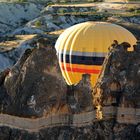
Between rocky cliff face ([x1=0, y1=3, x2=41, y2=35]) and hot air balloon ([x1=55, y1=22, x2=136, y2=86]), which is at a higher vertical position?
hot air balloon ([x1=55, y1=22, x2=136, y2=86])

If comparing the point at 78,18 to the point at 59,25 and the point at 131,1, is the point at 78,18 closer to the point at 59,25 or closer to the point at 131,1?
the point at 59,25

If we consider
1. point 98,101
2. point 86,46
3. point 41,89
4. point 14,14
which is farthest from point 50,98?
point 14,14

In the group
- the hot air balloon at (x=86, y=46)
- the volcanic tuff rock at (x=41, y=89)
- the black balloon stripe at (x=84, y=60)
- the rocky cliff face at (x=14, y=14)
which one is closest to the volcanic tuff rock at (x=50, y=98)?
the volcanic tuff rock at (x=41, y=89)

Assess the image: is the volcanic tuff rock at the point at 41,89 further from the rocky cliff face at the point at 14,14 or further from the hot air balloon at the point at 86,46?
the rocky cliff face at the point at 14,14

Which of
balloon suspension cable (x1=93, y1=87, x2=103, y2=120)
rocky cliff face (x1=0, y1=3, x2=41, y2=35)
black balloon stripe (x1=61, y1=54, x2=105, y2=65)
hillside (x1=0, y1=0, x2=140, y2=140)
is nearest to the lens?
hillside (x1=0, y1=0, x2=140, y2=140)

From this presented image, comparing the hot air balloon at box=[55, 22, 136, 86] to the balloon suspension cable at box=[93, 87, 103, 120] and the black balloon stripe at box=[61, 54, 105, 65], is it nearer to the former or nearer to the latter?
the black balloon stripe at box=[61, 54, 105, 65]

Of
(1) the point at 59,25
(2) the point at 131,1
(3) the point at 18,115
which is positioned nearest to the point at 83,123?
(3) the point at 18,115

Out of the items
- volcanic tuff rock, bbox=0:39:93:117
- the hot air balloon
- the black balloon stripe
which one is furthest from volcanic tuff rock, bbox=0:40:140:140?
the black balloon stripe

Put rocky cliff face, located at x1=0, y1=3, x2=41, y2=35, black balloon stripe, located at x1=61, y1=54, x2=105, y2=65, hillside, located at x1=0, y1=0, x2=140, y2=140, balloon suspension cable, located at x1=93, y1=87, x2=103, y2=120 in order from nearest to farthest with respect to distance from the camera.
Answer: hillside, located at x1=0, y1=0, x2=140, y2=140 → balloon suspension cable, located at x1=93, y1=87, x2=103, y2=120 → black balloon stripe, located at x1=61, y1=54, x2=105, y2=65 → rocky cliff face, located at x1=0, y1=3, x2=41, y2=35

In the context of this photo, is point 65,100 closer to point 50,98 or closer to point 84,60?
point 50,98
